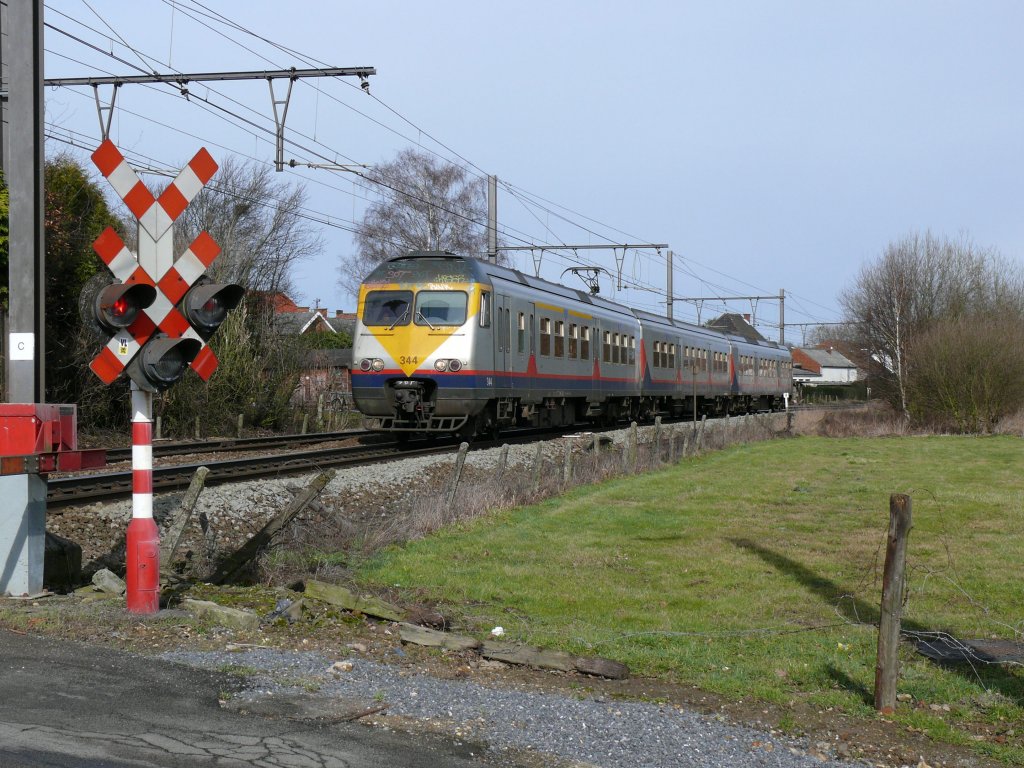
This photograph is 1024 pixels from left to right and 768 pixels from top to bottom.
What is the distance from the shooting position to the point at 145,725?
460 centimetres

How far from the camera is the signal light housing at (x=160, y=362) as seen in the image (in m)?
6.59

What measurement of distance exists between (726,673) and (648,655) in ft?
1.82

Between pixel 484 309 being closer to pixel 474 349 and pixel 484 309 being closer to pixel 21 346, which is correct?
pixel 474 349

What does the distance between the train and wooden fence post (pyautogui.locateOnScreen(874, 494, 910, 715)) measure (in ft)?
44.8

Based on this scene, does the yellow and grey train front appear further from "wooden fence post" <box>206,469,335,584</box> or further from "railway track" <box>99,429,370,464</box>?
"wooden fence post" <box>206,469,335,584</box>

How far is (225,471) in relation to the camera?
49.4 ft

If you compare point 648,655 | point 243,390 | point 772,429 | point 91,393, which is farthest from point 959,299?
point 648,655

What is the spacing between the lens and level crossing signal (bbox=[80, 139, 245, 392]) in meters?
6.57

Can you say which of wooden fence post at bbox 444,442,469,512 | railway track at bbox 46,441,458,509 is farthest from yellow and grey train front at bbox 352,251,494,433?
wooden fence post at bbox 444,442,469,512

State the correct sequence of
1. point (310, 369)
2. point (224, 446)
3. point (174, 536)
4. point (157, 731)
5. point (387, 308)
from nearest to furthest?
point (157, 731), point (174, 536), point (387, 308), point (224, 446), point (310, 369)

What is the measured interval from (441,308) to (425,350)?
2.69 feet

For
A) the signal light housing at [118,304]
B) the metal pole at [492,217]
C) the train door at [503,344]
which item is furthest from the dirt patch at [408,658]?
the metal pole at [492,217]

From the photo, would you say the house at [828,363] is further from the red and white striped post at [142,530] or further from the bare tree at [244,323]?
the red and white striped post at [142,530]

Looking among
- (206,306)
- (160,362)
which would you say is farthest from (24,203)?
(160,362)
